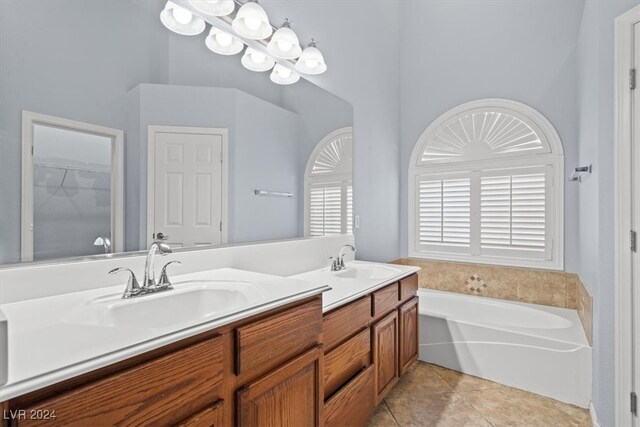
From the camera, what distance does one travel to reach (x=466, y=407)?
208cm

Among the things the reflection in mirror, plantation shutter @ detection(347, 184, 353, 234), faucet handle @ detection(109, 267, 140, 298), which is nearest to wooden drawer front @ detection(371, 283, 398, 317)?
plantation shutter @ detection(347, 184, 353, 234)

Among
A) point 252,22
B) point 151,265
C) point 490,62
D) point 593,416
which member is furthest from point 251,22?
point 593,416

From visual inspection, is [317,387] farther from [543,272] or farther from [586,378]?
[543,272]

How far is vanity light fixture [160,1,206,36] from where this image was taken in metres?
1.42

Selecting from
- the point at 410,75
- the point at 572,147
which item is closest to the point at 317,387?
the point at 572,147

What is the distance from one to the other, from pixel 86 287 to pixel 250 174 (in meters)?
0.85

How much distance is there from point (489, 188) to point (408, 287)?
138cm

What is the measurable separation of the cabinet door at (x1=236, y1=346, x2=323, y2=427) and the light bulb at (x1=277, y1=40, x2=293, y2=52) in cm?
163

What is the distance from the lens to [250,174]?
67.7 inches

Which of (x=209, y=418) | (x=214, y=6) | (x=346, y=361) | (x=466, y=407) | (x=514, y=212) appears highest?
(x=214, y=6)

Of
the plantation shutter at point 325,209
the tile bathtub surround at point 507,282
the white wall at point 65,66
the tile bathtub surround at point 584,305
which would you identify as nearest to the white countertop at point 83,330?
the white wall at point 65,66

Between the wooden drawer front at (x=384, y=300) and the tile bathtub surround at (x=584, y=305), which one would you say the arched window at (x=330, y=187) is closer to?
the wooden drawer front at (x=384, y=300)

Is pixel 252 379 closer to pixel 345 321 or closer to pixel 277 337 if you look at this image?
pixel 277 337

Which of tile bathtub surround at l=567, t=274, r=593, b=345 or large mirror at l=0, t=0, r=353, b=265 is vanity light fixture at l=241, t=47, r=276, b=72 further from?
tile bathtub surround at l=567, t=274, r=593, b=345
